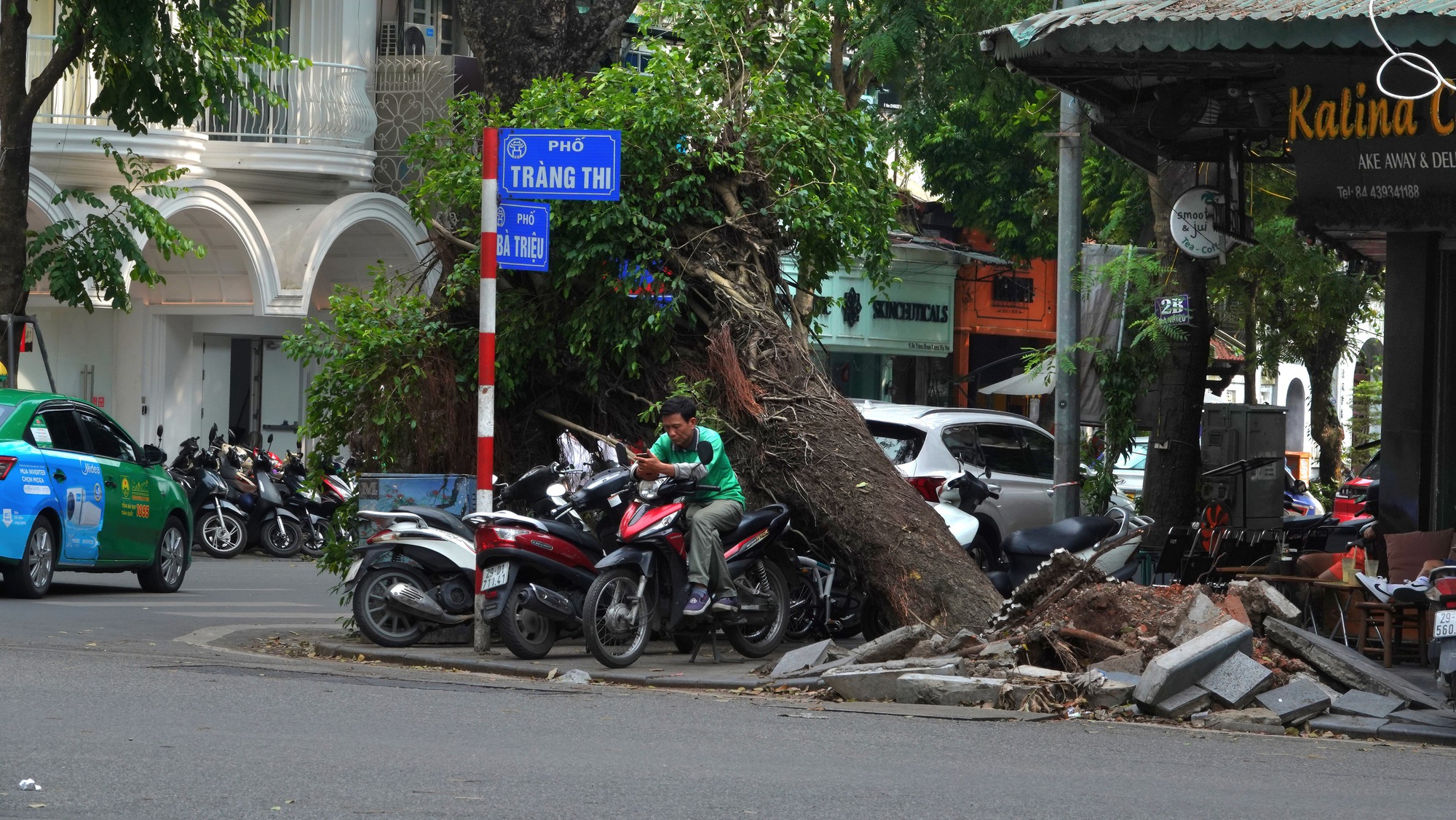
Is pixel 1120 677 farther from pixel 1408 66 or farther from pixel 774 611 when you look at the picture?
pixel 1408 66

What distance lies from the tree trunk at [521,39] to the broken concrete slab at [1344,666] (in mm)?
7207

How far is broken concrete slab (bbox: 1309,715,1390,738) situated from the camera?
885cm

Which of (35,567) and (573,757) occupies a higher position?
(35,567)

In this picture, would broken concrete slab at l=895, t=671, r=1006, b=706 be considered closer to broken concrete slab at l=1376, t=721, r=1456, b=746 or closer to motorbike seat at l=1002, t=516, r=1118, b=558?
A: broken concrete slab at l=1376, t=721, r=1456, b=746

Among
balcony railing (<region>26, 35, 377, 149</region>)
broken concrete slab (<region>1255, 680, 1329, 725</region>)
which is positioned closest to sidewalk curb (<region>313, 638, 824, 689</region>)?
broken concrete slab (<region>1255, 680, 1329, 725</region>)

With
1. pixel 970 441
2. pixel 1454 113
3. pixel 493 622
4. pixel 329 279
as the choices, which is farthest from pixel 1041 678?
pixel 329 279

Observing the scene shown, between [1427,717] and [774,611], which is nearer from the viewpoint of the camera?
[1427,717]

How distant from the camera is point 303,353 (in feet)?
41.9

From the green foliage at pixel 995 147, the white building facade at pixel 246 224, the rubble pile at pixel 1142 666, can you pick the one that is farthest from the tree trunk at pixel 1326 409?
the rubble pile at pixel 1142 666

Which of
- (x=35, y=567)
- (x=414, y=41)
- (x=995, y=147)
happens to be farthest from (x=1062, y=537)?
(x=995, y=147)

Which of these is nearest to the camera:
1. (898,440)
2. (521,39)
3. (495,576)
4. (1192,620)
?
(1192,620)

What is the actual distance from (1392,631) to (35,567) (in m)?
10.2

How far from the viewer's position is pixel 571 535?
11.0m

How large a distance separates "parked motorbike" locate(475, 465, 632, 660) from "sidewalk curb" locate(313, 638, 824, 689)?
9.0 inches
